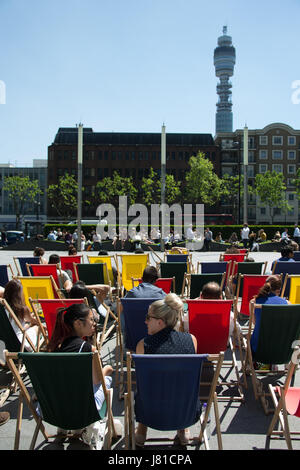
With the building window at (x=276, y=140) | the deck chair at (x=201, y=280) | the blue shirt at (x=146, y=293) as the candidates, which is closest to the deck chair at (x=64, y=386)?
the blue shirt at (x=146, y=293)

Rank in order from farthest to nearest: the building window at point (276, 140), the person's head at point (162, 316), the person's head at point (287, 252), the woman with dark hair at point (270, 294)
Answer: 1. the building window at point (276, 140)
2. the person's head at point (287, 252)
3. the woman with dark hair at point (270, 294)
4. the person's head at point (162, 316)

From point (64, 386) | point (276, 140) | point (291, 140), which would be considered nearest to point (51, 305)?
point (64, 386)

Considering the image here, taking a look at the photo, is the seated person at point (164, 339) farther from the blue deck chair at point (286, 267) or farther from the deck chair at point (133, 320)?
the blue deck chair at point (286, 267)

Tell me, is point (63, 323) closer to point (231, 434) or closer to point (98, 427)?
point (98, 427)

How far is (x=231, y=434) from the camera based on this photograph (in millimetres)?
4023

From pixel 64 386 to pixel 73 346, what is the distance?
0.49 metres

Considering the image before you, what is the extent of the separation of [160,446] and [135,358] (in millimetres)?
1144

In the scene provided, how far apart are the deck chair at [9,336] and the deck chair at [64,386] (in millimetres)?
1613

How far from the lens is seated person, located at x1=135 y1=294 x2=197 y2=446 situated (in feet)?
12.1

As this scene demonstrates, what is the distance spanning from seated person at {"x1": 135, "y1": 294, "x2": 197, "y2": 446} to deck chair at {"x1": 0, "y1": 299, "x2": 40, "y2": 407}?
6.18 ft

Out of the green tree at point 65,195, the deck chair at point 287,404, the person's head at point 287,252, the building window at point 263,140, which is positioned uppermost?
the building window at point 263,140

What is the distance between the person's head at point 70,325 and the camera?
380 cm

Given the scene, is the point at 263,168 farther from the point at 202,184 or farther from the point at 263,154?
the point at 202,184
